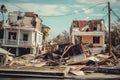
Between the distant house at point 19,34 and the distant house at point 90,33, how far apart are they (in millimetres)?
9063

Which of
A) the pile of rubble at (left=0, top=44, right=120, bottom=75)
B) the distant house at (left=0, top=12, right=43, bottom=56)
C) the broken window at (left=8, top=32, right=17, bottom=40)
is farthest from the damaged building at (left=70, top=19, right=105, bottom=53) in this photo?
the pile of rubble at (left=0, top=44, right=120, bottom=75)

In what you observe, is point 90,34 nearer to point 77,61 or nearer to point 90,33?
point 90,33

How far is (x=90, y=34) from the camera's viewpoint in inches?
2456

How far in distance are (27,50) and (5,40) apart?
461 centimetres

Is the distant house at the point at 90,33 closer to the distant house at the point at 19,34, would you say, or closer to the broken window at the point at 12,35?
the distant house at the point at 19,34

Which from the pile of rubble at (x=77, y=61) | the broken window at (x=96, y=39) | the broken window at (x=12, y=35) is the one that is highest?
the broken window at (x=12, y=35)

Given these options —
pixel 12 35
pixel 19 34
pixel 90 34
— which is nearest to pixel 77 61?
pixel 19 34

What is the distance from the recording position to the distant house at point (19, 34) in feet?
180

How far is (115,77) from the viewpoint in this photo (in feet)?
97.0

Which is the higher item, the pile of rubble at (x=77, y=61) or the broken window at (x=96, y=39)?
the broken window at (x=96, y=39)

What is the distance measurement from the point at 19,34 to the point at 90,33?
1549 centimetres

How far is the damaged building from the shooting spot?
203ft

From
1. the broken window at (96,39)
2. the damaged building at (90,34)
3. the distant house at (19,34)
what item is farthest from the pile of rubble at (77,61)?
the broken window at (96,39)

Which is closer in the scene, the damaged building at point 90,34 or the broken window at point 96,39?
the damaged building at point 90,34
